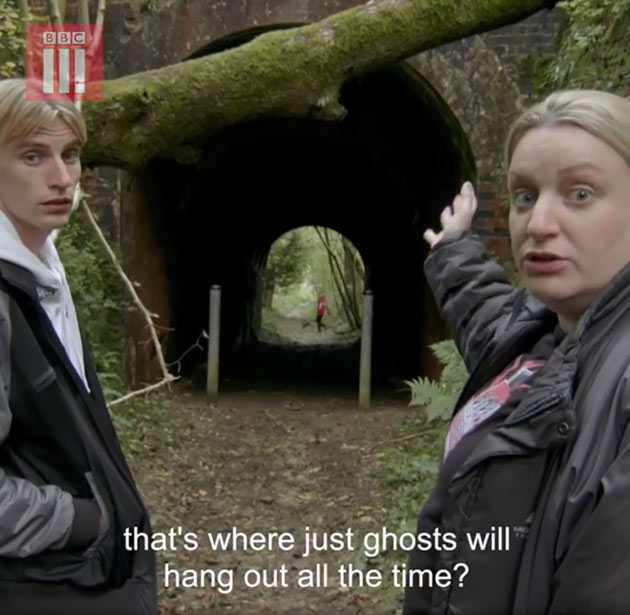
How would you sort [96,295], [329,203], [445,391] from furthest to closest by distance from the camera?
[329,203], [96,295], [445,391]

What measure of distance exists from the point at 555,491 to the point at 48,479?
3.96 feet

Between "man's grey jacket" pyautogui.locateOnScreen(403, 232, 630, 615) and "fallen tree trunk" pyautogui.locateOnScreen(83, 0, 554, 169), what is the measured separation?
335cm

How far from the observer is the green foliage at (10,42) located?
6.11 metres

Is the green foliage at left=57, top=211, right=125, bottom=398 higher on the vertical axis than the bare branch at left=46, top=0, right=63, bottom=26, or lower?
lower

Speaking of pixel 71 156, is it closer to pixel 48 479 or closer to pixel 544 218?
pixel 48 479

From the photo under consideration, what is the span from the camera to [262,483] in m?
6.05

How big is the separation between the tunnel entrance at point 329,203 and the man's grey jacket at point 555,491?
5995 mm

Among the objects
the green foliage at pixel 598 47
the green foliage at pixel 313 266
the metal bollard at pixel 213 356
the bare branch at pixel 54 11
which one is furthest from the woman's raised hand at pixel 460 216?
the green foliage at pixel 313 266

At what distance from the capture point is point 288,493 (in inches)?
231

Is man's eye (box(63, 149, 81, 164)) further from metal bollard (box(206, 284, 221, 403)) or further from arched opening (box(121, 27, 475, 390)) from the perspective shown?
metal bollard (box(206, 284, 221, 403))

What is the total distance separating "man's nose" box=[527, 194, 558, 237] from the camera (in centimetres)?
154

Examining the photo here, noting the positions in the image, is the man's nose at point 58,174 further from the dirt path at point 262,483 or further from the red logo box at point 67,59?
the dirt path at point 262,483

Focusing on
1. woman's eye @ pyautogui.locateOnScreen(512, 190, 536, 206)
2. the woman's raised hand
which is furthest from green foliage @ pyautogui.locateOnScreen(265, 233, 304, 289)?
woman's eye @ pyautogui.locateOnScreen(512, 190, 536, 206)

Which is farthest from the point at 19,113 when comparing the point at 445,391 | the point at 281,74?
the point at 445,391
